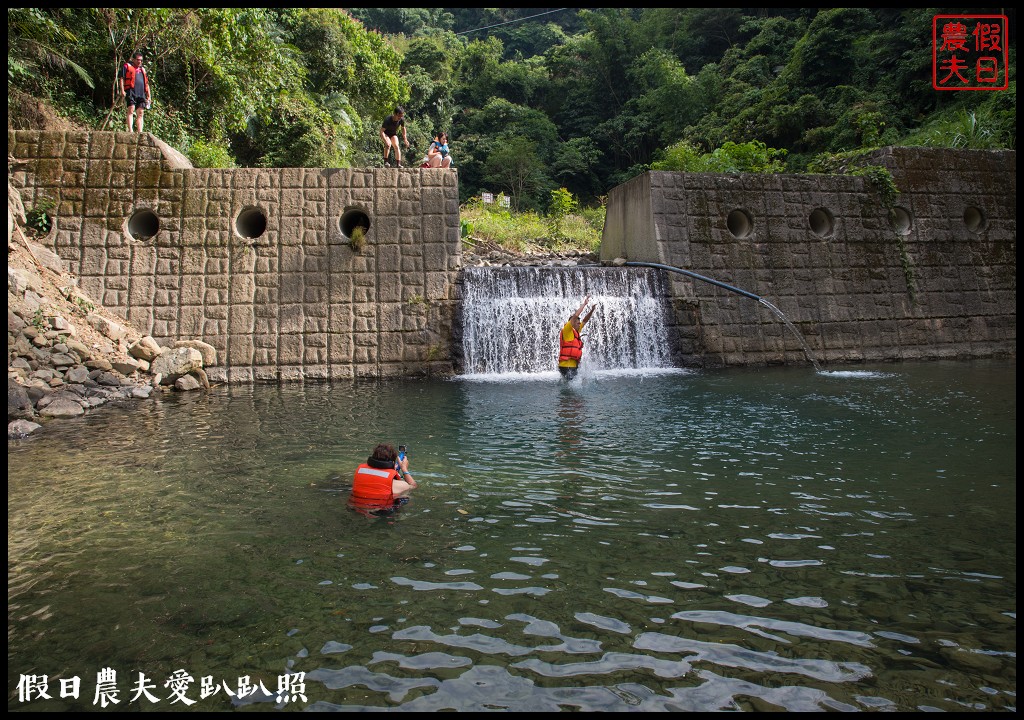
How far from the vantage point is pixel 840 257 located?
42.7ft

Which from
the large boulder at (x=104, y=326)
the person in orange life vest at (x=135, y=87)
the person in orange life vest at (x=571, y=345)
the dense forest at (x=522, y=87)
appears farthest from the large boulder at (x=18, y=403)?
the dense forest at (x=522, y=87)

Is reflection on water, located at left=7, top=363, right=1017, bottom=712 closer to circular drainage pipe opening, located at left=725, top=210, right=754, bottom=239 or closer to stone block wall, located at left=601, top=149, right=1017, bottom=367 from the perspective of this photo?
stone block wall, located at left=601, top=149, right=1017, bottom=367

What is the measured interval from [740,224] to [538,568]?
37.3 ft

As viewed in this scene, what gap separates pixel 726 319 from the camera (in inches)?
484

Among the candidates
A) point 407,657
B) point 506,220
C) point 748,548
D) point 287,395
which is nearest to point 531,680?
point 407,657

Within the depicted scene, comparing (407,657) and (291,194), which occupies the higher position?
(291,194)

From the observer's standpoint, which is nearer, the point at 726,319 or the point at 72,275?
the point at 72,275

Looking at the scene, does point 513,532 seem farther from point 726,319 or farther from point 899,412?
point 726,319

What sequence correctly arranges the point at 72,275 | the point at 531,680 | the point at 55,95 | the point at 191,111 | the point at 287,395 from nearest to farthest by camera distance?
the point at 531,680 → the point at 287,395 → the point at 72,275 → the point at 55,95 → the point at 191,111

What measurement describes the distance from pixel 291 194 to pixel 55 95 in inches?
243

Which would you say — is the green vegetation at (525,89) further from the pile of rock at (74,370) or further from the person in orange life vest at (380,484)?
the person in orange life vest at (380,484)

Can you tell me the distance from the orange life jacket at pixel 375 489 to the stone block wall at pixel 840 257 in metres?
8.57

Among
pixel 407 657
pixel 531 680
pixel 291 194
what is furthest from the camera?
pixel 291 194

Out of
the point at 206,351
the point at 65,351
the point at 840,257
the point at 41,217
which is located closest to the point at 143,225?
the point at 41,217
